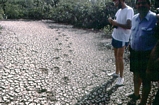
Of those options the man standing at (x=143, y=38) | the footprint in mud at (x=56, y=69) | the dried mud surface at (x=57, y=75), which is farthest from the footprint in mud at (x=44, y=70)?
the man standing at (x=143, y=38)

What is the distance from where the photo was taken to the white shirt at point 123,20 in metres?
3.21

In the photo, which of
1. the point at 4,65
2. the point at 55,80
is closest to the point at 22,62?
the point at 4,65

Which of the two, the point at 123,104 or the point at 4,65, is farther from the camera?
the point at 4,65

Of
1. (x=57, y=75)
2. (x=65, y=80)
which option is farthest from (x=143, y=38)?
(x=57, y=75)

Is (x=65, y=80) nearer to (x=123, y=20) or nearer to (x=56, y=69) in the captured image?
(x=56, y=69)

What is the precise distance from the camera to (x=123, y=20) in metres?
3.31

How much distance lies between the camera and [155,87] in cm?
374

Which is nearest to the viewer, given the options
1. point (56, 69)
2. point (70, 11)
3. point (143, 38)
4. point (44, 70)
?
point (143, 38)

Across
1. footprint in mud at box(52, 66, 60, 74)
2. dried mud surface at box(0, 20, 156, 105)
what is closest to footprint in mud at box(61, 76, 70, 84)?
dried mud surface at box(0, 20, 156, 105)

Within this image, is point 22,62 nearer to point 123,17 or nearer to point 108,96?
point 108,96

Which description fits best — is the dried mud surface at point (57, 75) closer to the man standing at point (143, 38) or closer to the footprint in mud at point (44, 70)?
the footprint in mud at point (44, 70)

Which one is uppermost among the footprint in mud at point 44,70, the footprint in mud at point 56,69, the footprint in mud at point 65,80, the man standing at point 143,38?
the man standing at point 143,38

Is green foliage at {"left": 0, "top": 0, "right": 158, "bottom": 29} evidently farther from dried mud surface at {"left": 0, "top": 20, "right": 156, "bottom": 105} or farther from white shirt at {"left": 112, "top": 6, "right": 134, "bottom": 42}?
white shirt at {"left": 112, "top": 6, "right": 134, "bottom": 42}

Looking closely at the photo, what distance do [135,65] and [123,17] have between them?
3.11 feet
